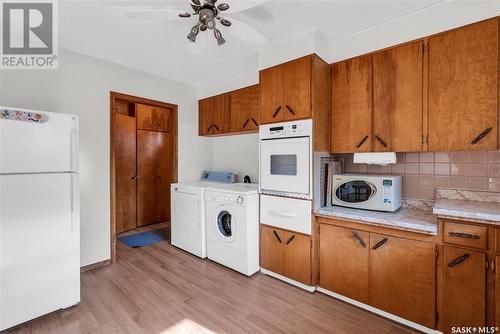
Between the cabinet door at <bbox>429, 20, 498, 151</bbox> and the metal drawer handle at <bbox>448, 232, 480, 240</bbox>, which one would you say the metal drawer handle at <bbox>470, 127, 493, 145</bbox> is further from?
the metal drawer handle at <bbox>448, 232, 480, 240</bbox>

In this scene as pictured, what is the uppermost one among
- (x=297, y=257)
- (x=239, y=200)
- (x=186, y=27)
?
(x=186, y=27)

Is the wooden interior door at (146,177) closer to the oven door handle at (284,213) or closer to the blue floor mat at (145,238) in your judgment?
the blue floor mat at (145,238)

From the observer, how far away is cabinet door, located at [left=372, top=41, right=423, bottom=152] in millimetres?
1892

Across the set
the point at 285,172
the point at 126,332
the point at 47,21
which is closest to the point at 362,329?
the point at 285,172

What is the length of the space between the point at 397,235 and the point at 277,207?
1075 millimetres

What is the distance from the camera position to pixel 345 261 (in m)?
2.04

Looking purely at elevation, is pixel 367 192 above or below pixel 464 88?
below

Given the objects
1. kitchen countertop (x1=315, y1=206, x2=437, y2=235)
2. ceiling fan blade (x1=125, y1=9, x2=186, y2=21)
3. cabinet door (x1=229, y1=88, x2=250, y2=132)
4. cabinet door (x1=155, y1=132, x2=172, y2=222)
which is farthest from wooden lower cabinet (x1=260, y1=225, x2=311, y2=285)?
cabinet door (x1=155, y1=132, x2=172, y2=222)

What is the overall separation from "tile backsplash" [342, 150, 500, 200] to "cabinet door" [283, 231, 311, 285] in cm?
103

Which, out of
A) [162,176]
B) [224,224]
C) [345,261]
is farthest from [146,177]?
[345,261]

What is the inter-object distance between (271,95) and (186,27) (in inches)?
40.3

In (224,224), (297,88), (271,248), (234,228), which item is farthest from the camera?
(224,224)

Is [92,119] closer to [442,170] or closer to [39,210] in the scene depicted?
[39,210]

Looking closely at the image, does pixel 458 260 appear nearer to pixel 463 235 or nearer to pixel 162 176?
pixel 463 235
